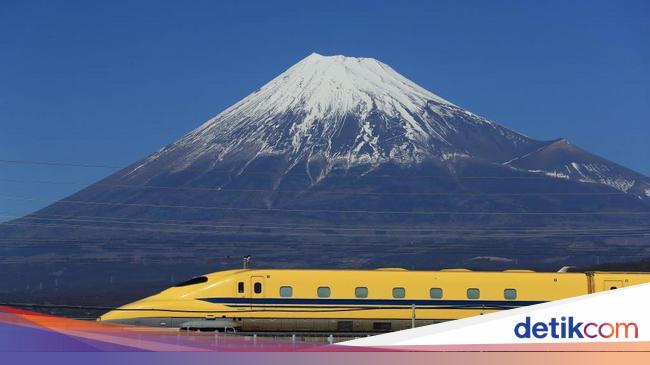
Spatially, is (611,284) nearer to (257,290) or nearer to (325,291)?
(325,291)

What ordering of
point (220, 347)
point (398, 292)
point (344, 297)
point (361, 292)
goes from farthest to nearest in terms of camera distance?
point (398, 292) → point (361, 292) → point (344, 297) → point (220, 347)

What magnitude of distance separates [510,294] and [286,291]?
1190cm

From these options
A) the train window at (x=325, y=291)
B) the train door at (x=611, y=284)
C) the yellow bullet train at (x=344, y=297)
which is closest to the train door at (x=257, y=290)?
the yellow bullet train at (x=344, y=297)

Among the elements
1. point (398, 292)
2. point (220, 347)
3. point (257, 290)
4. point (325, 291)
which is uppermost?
point (257, 290)

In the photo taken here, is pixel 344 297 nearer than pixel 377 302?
Yes

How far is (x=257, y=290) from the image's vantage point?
64000 mm

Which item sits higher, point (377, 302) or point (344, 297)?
point (344, 297)

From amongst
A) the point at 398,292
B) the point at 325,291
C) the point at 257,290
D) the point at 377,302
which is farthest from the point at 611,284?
the point at 257,290

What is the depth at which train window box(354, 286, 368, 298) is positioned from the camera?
64688 mm

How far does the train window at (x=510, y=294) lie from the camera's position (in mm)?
65938

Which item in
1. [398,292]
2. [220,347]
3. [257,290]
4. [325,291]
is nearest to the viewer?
[220,347]

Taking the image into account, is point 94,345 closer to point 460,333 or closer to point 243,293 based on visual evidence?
point 460,333

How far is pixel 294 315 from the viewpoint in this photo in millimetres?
63938

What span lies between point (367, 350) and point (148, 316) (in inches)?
1626
